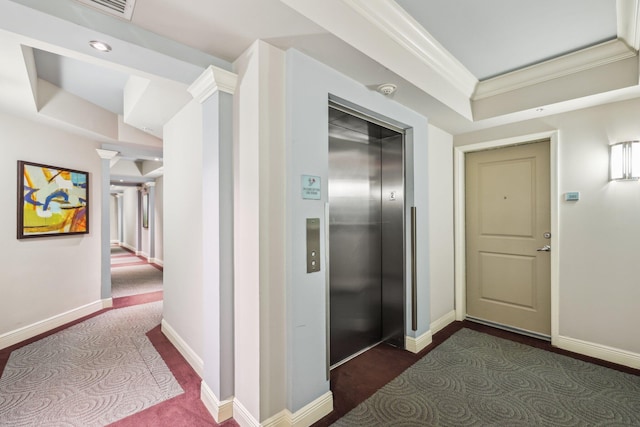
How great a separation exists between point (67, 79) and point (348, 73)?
3033 mm

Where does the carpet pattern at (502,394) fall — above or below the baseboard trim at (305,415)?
below

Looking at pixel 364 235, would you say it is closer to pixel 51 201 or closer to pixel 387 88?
pixel 387 88

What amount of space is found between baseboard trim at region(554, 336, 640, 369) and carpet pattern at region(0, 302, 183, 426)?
3589 mm

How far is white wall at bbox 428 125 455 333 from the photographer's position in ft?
10.3

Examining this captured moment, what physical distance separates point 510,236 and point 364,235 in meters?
1.83

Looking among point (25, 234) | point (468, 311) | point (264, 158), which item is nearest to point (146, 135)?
point (25, 234)

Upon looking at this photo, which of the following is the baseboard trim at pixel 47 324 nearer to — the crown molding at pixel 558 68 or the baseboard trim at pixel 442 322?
the baseboard trim at pixel 442 322

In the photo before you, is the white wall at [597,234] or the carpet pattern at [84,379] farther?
the white wall at [597,234]

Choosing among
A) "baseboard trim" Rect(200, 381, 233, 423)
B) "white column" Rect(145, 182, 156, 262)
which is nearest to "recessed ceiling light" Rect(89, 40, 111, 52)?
"baseboard trim" Rect(200, 381, 233, 423)

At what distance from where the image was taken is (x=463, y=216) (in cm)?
354

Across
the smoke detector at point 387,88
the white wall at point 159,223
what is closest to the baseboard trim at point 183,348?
the smoke detector at point 387,88

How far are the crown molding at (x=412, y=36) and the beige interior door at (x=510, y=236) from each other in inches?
45.5

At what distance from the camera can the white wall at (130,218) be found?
9633 millimetres

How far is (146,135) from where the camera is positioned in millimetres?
4180
